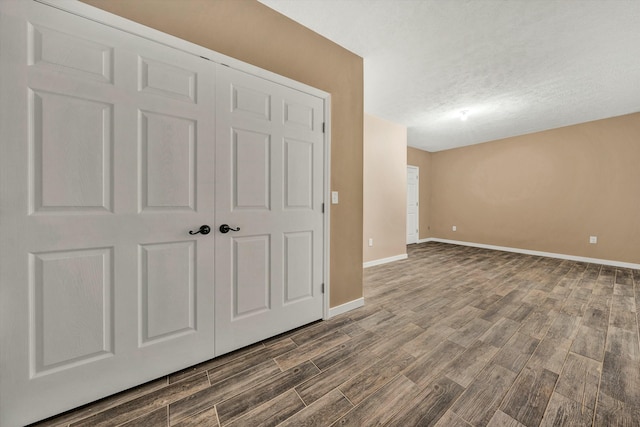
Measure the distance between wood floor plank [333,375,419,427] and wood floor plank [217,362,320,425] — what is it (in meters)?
0.36

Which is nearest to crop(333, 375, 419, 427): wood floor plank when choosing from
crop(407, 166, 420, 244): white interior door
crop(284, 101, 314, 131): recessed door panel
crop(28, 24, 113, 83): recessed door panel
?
crop(284, 101, 314, 131): recessed door panel

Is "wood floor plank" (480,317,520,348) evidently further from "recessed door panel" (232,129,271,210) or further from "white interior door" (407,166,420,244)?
"white interior door" (407,166,420,244)

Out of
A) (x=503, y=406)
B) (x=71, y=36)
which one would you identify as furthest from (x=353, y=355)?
(x=71, y=36)

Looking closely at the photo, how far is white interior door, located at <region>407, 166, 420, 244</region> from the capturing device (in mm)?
6402

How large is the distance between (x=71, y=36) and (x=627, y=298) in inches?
214

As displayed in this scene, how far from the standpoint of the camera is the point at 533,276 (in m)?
3.57

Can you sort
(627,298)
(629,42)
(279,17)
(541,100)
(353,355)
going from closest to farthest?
1. (353,355)
2. (279,17)
3. (629,42)
4. (627,298)
5. (541,100)

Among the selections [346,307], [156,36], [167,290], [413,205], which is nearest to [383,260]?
[346,307]

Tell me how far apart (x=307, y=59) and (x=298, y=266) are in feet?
6.03

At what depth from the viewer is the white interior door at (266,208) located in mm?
1653

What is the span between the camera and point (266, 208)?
1846mm

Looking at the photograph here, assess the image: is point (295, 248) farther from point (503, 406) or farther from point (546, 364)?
point (546, 364)

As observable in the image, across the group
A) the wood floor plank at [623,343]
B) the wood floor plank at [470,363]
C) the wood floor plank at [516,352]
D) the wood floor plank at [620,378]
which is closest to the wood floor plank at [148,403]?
the wood floor plank at [470,363]

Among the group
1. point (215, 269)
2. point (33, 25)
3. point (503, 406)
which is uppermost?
point (33, 25)
